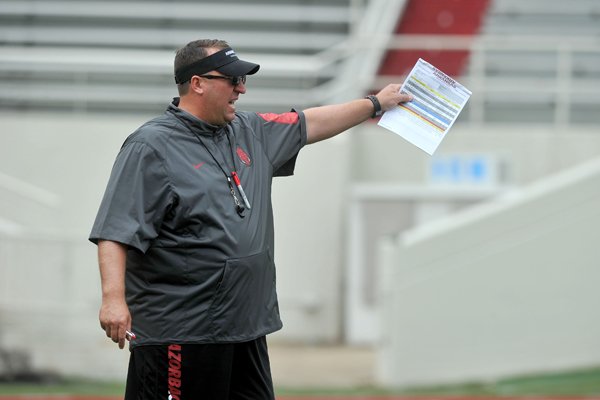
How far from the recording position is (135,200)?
161 inches

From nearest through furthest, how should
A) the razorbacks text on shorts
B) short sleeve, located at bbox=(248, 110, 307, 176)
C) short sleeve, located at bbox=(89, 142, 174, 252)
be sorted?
short sleeve, located at bbox=(89, 142, 174, 252) < the razorbacks text on shorts < short sleeve, located at bbox=(248, 110, 307, 176)

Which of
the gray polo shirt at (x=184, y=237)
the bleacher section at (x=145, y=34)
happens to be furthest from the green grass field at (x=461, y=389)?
the gray polo shirt at (x=184, y=237)

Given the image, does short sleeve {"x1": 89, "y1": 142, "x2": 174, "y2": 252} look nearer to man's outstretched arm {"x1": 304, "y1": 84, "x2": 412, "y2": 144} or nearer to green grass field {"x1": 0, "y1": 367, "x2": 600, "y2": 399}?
man's outstretched arm {"x1": 304, "y1": 84, "x2": 412, "y2": 144}

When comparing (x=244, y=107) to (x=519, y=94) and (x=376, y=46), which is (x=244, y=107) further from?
(x=519, y=94)

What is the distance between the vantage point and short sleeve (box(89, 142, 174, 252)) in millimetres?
4066

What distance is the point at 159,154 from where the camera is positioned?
4160mm

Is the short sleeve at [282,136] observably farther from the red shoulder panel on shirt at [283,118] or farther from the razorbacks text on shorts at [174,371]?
the razorbacks text on shorts at [174,371]

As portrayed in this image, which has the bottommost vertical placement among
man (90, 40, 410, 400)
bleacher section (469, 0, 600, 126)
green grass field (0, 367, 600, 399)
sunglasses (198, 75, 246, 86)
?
green grass field (0, 367, 600, 399)

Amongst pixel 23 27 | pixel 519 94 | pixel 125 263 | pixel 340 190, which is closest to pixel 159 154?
pixel 125 263

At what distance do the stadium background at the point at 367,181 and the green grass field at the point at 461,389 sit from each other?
0.13m

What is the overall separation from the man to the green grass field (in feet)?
17.1

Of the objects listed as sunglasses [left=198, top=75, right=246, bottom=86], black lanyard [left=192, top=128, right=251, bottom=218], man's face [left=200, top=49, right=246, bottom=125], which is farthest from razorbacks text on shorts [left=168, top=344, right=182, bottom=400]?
sunglasses [left=198, top=75, right=246, bottom=86]

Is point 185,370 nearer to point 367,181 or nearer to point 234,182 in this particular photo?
point 234,182

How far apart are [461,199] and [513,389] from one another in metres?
3.38
